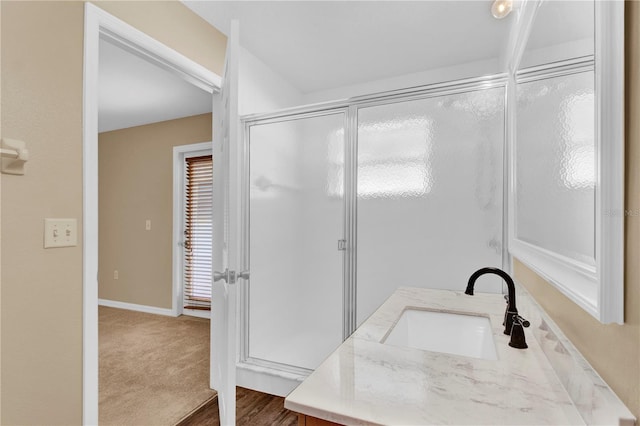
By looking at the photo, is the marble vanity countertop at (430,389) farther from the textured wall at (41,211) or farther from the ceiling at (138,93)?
the ceiling at (138,93)

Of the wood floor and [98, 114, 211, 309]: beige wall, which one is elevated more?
[98, 114, 211, 309]: beige wall

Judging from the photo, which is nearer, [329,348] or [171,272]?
[329,348]

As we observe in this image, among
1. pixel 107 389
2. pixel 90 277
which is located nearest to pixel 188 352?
pixel 107 389

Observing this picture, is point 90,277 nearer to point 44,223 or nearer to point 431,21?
point 44,223

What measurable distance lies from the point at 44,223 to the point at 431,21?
2.43 meters

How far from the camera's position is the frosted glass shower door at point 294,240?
2.43 meters

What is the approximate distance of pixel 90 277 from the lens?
1.47 m

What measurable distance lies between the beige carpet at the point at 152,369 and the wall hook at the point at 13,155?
1523 millimetres

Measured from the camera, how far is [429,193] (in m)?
2.03

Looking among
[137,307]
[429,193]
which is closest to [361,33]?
[429,193]

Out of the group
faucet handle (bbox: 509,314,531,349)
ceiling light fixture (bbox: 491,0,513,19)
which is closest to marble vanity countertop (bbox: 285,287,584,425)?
faucet handle (bbox: 509,314,531,349)

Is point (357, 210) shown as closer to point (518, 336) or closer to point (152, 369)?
point (518, 336)

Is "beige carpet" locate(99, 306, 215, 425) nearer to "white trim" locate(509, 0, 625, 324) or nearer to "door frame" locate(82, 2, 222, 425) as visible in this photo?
"door frame" locate(82, 2, 222, 425)

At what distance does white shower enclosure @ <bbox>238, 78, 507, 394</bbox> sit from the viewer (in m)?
1.93
